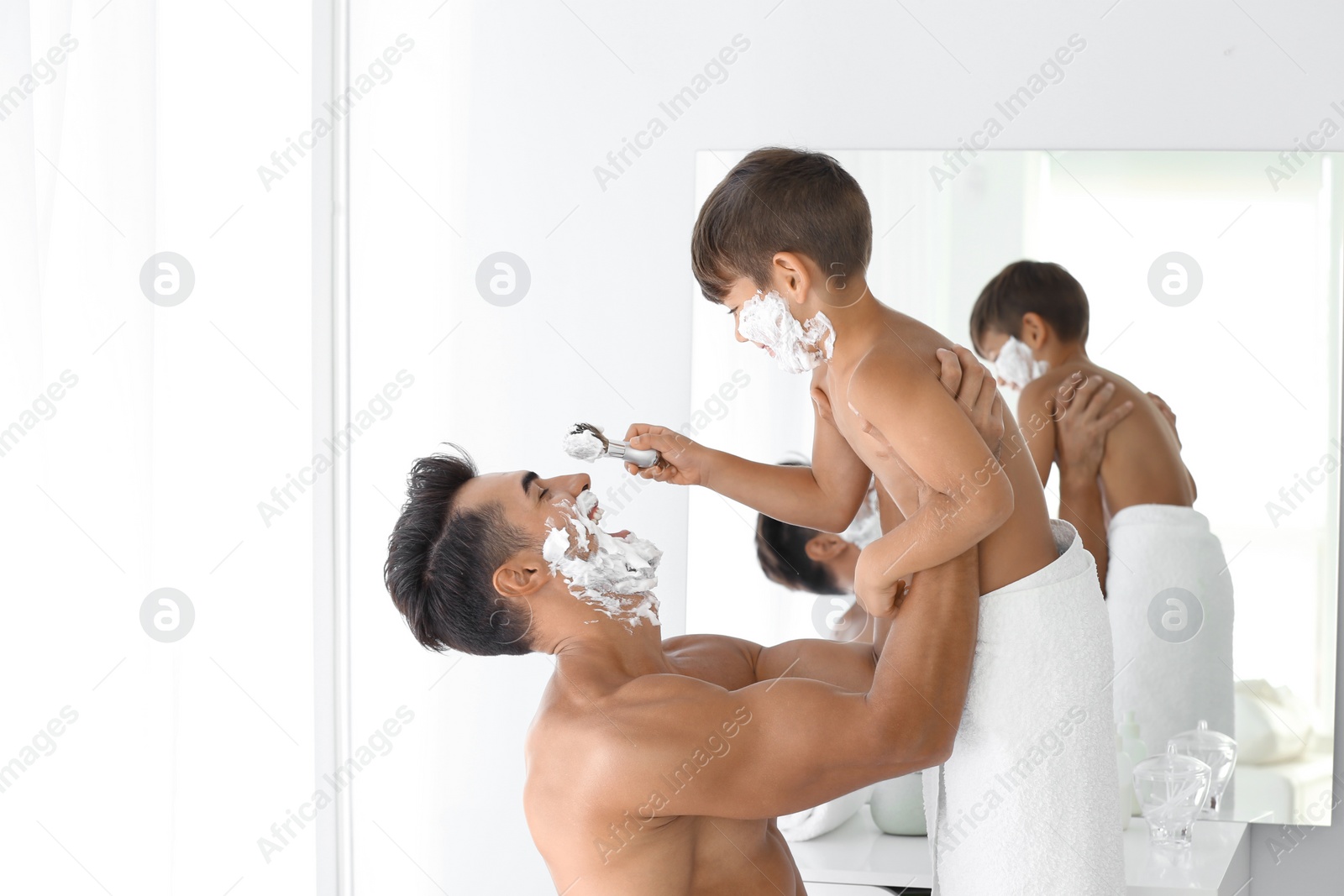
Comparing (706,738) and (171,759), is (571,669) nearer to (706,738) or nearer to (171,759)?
(706,738)

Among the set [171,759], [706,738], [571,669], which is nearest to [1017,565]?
[706,738]

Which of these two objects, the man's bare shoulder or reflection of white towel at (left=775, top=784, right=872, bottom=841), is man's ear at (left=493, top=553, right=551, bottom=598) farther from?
reflection of white towel at (left=775, top=784, right=872, bottom=841)

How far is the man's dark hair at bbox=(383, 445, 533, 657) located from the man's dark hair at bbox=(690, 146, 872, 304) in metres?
0.35

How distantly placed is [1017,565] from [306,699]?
131 centimetres

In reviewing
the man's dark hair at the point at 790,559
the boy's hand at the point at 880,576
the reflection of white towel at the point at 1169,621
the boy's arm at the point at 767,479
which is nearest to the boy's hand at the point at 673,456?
the boy's arm at the point at 767,479

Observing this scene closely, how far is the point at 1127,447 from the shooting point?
1.65 metres

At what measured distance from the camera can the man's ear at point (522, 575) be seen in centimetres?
107

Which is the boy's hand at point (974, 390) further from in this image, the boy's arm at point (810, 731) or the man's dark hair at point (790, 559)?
the man's dark hair at point (790, 559)

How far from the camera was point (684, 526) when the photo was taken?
1800mm

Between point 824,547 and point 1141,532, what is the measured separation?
0.48 m

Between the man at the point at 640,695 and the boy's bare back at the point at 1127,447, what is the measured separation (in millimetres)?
650

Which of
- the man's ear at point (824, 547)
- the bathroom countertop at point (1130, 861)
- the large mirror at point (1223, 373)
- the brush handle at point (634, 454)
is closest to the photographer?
the brush handle at point (634, 454)

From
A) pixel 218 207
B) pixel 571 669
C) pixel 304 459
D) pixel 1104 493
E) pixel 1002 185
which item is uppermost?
pixel 1002 185

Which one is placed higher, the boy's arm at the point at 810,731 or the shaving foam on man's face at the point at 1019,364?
the shaving foam on man's face at the point at 1019,364
